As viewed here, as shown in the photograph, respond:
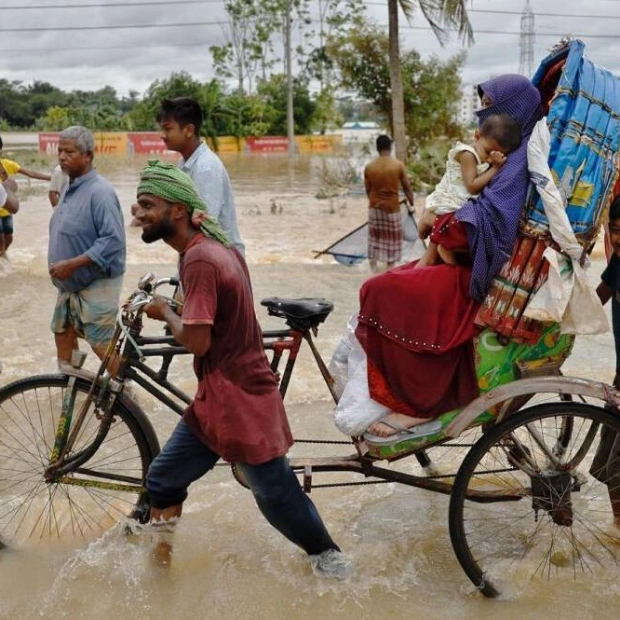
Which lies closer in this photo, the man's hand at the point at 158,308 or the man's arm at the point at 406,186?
the man's hand at the point at 158,308

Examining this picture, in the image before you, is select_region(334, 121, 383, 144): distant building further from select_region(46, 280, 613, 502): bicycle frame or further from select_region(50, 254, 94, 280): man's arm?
select_region(46, 280, 613, 502): bicycle frame

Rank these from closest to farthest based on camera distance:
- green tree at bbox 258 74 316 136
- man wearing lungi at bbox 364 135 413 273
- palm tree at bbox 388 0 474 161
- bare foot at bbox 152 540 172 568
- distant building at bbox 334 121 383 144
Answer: bare foot at bbox 152 540 172 568
man wearing lungi at bbox 364 135 413 273
palm tree at bbox 388 0 474 161
distant building at bbox 334 121 383 144
green tree at bbox 258 74 316 136

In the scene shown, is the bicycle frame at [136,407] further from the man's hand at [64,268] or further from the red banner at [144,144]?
the red banner at [144,144]

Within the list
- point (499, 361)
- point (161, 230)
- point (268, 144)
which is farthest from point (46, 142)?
point (499, 361)

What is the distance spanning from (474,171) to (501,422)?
0.95 m

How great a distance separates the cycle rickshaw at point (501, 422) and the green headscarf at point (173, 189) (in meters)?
0.42

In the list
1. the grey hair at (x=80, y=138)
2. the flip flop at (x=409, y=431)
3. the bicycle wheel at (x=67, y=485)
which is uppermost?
the grey hair at (x=80, y=138)

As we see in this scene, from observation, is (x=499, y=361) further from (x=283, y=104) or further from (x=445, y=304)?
(x=283, y=104)

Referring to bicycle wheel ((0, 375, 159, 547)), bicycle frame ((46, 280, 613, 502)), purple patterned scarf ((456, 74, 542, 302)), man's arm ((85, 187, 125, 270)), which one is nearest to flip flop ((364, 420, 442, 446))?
bicycle frame ((46, 280, 613, 502))

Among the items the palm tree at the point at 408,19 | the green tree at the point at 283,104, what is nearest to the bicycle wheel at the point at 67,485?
the palm tree at the point at 408,19

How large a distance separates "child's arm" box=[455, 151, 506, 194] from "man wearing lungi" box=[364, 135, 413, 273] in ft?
20.7

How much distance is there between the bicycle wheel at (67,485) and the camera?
327 cm

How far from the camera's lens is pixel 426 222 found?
9.83ft

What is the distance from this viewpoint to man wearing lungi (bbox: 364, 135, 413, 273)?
360 inches
